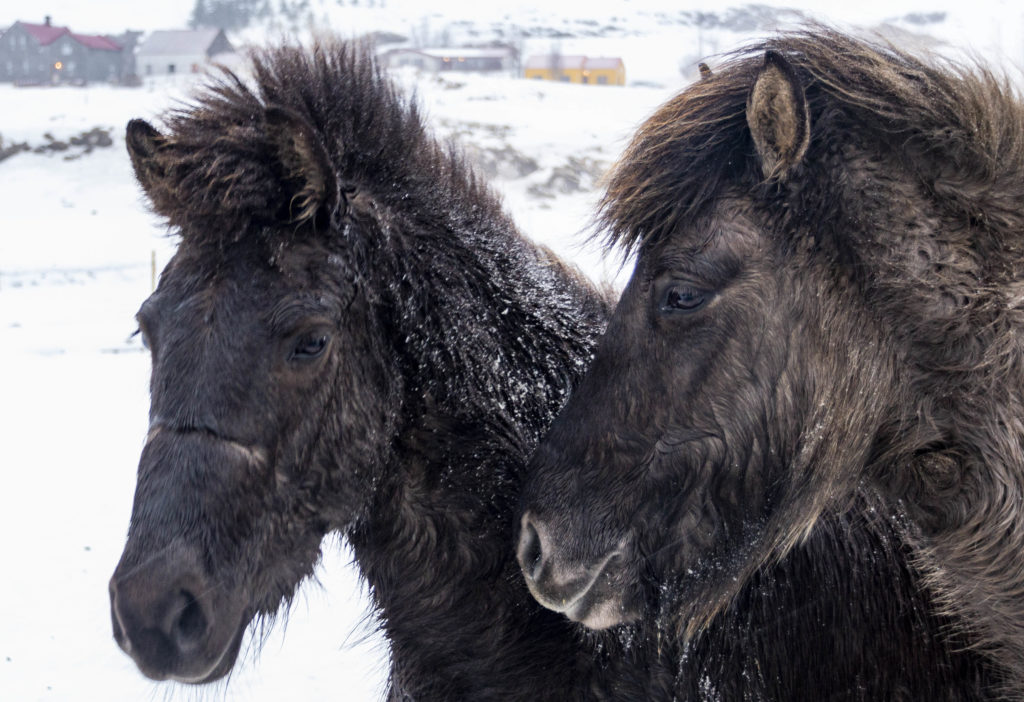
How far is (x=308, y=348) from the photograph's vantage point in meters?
2.42

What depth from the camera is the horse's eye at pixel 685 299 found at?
233cm

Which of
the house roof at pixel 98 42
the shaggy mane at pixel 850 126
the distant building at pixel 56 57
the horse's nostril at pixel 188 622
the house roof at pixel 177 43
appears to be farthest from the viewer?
the house roof at pixel 177 43

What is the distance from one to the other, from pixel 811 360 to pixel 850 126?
25.3 inches

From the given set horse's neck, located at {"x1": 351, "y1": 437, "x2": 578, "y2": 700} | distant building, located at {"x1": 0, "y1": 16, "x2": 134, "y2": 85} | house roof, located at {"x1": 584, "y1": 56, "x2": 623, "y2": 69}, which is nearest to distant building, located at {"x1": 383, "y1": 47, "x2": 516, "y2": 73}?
house roof, located at {"x1": 584, "y1": 56, "x2": 623, "y2": 69}

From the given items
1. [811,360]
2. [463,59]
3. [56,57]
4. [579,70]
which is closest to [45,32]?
[56,57]

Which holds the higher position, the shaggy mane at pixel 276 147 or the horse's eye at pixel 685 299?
the shaggy mane at pixel 276 147

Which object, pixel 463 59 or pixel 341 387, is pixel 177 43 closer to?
pixel 463 59

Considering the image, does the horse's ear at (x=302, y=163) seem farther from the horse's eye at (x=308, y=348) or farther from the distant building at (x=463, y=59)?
the distant building at (x=463, y=59)

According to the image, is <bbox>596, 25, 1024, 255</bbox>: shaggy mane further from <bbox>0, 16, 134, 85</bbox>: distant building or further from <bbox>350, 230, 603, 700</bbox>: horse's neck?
<bbox>0, 16, 134, 85</bbox>: distant building

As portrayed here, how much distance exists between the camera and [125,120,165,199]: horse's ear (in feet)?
8.75

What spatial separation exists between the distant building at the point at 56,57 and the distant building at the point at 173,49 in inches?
70.3

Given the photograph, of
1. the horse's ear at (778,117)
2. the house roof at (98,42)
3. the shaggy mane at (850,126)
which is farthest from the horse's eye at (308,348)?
the house roof at (98,42)

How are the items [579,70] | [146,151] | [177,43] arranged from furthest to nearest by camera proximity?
[579,70] < [177,43] < [146,151]

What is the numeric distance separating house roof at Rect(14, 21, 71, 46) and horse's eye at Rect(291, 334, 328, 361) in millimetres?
69001
